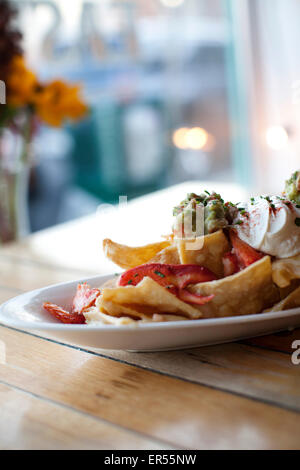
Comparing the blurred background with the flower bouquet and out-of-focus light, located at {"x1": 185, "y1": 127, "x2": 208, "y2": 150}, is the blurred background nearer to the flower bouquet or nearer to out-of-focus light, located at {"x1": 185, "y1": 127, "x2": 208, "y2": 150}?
out-of-focus light, located at {"x1": 185, "y1": 127, "x2": 208, "y2": 150}

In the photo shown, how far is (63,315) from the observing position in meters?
0.94

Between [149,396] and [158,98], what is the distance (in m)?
3.59

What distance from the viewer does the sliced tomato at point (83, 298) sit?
0.96 m

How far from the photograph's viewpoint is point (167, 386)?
80 centimetres

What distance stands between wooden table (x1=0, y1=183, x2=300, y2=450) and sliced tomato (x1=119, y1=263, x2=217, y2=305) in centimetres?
11

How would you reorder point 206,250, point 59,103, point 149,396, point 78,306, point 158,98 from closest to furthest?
point 149,396 → point 206,250 → point 78,306 → point 59,103 → point 158,98

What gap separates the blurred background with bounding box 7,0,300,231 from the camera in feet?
11.7

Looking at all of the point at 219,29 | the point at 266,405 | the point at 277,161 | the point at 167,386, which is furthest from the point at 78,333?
the point at 219,29

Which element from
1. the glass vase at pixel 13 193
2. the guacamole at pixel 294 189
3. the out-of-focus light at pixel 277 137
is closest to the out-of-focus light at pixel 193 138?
the out-of-focus light at pixel 277 137
